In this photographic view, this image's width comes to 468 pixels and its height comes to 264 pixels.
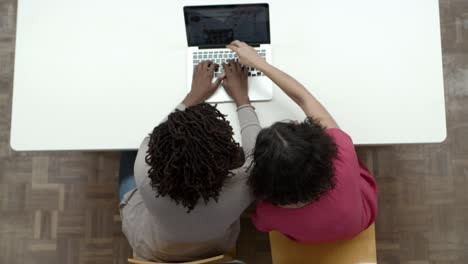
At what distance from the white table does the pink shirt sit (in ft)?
0.61

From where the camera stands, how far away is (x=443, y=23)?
6.46ft

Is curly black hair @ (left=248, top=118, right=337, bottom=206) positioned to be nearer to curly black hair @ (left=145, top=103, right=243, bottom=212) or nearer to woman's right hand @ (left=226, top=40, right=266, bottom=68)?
curly black hair @ (left=145, top=103, right=243, bottom=212)

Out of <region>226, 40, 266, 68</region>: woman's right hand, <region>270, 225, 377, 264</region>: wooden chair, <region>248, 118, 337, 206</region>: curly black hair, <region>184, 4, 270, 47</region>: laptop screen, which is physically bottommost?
<region>270, 225, 377, 264</region>: wooden chair

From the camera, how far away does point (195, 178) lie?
882 mm

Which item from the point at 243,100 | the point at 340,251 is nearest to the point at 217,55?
A: the point at 243,100

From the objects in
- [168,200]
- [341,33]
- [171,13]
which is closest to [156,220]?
[168,200]

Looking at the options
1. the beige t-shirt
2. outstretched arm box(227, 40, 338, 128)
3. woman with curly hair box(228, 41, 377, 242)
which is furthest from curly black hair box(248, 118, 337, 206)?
outstretched arm box(227, 40, 338, 128)

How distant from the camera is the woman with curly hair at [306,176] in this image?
2.90 ft

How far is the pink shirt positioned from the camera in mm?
1015

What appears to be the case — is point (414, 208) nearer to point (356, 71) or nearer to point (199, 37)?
point (356, 71)

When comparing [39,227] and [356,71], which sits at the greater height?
[356,71]

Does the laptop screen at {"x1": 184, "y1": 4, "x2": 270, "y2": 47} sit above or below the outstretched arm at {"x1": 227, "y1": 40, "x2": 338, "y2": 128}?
above

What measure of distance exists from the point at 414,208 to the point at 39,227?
65.9 inches

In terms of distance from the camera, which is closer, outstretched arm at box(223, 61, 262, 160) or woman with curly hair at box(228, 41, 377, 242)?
woman with curly hair at box(228, 41, 377, 242)
